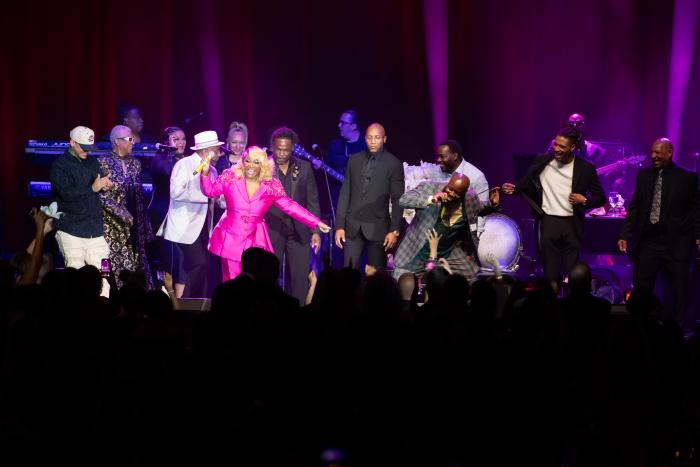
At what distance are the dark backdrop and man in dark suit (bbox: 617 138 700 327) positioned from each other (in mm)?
3694

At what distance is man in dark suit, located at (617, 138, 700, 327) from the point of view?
7.88m

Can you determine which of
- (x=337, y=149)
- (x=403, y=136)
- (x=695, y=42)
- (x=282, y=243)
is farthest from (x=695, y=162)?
(x=282, y=243)

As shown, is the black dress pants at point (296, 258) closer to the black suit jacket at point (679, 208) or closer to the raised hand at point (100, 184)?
the raised hand at point (100, 184)

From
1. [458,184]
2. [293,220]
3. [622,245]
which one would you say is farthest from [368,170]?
[622,245]

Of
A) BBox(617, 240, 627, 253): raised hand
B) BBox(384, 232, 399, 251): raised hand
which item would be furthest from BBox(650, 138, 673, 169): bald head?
BBox(384, 232, 399, 251): raised hand

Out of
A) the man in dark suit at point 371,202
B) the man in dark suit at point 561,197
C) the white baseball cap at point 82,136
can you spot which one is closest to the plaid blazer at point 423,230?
the man in dark suit at point 371,202

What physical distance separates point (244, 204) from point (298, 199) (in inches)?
39.7

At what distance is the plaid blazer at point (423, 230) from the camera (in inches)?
283

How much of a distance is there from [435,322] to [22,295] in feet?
6.71

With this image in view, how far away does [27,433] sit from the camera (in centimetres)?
349

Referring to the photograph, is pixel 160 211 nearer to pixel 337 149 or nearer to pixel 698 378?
pixel 337 149

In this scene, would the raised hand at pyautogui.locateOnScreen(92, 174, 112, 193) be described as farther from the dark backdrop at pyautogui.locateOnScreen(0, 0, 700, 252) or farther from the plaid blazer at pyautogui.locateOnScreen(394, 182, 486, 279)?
the dark backdrop at pyautogui.locateOnScreen(0, 0, 700, 252)

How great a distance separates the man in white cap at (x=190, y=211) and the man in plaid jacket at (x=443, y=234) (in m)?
2.28

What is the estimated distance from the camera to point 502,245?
31.6 ft
